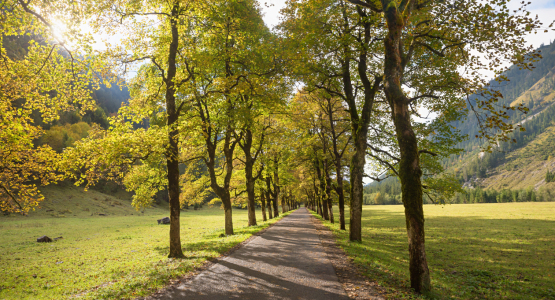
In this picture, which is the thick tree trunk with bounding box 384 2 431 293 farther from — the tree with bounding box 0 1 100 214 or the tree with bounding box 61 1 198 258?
the tree with bounding box 0 1 100 214

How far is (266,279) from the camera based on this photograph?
8.24 m

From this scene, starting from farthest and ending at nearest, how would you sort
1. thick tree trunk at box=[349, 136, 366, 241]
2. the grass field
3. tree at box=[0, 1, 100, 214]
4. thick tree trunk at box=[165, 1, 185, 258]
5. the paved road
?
thick tree trunk at box=[349, 136, 366, 241] → thick tree trunk at box=[165, 1, 185, 258] → tree at box=[0, 1, 100, 214] → the grass field → the paved road

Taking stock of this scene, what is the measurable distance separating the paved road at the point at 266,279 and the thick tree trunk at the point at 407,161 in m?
2.22

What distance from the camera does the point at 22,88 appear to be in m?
9.37

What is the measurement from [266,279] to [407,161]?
18.7ft

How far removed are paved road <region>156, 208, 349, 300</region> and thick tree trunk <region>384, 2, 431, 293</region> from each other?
2.22 meters

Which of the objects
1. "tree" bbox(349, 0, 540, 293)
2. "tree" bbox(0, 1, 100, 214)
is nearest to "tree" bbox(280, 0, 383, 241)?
"tree" bbox(349, 0, 540, 293)

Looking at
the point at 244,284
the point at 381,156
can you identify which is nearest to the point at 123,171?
the point at 244,284

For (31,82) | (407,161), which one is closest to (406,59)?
(407,161)

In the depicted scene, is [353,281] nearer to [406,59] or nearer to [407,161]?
[407,161]

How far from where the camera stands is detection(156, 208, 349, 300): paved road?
690cm

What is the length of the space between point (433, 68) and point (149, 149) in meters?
14.4

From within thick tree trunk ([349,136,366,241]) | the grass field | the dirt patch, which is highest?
thick tree trunk ([349,136,366,241])

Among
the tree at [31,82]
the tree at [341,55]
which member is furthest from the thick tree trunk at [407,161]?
the tree at [31,82]
